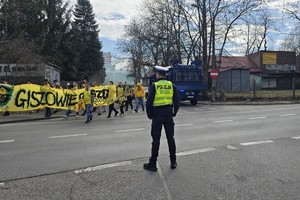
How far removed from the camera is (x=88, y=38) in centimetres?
5528

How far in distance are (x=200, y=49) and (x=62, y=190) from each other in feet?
92.4

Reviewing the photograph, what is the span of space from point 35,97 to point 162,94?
452 inches

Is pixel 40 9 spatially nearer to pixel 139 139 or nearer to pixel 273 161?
pixel 139 139

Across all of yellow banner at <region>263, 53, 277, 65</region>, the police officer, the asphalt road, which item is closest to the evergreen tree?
yellow banner at <region>263, 53, 277, 65</region>

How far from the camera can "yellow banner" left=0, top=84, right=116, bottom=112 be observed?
49.9 feet

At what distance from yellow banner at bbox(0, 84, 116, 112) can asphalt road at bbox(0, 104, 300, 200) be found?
594cm

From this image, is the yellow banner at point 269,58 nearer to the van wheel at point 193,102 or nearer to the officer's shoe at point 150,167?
the van wheel at point 193,102

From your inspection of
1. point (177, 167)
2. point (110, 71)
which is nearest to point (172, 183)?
point (177, 167)

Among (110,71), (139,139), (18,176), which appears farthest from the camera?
(110,71)

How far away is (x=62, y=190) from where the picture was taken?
4711mm

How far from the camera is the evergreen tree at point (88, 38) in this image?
5288cm

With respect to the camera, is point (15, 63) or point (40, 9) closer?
point (15, 63)

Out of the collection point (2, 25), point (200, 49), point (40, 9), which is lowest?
point (200, 49)

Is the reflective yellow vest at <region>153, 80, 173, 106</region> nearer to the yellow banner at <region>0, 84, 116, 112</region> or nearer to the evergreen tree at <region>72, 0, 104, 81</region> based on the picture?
the yellow banner at <region>0, 84, 116, 112</region>
